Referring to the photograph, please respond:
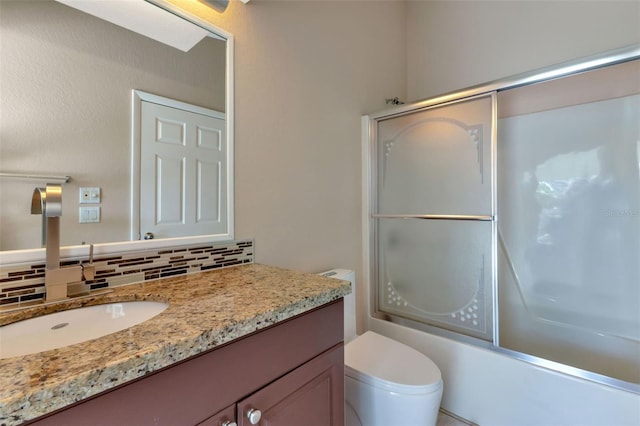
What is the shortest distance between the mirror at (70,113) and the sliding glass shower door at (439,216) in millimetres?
1300

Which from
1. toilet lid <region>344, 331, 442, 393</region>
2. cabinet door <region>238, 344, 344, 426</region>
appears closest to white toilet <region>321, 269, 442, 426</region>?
toilet lid <region>344, 331, 442, 393</region>

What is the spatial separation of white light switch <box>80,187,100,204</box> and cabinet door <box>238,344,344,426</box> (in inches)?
30.4

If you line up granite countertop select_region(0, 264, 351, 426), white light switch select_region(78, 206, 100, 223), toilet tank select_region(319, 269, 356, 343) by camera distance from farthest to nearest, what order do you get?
1. toilet tank select_region(319, 269, 356, 343)
2. white light switch select_region(78, 206, 100, 223)
3. granite countertop select_region(0, 264, 351, 426)

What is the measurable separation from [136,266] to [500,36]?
2560 millimetres

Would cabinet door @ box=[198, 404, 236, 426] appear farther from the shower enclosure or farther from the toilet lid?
the shower enclosure

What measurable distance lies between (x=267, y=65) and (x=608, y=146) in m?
2.00

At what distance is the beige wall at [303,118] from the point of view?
4.32ft

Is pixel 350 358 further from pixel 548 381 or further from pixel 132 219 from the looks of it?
pixel 132 219

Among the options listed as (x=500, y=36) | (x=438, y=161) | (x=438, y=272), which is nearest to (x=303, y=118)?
(x=438, y=161)

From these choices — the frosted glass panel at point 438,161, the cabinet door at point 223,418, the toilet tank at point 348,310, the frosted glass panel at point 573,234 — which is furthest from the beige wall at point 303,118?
the frosted glass panel at point 573,234

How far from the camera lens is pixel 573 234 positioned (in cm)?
180

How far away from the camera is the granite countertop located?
41 cm

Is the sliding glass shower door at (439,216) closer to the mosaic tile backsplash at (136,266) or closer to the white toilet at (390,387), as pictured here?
the white toilet at (390,387)

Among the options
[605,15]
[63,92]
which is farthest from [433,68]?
[63,92]
